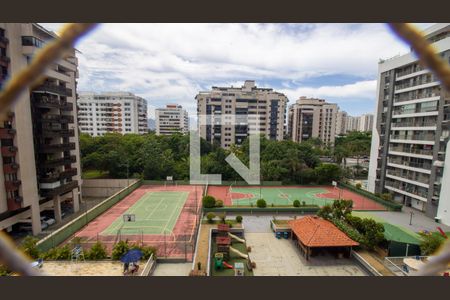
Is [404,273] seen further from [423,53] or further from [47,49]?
[47,49]

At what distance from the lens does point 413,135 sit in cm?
1902

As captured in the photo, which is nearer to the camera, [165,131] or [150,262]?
[150,262]

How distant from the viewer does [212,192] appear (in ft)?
74.9

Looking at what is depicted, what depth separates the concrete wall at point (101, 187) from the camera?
23.3 m

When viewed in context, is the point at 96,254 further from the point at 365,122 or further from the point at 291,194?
the point at 365,122

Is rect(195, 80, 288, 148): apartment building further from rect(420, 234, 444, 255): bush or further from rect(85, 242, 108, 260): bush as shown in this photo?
rect(420, 234, 444, 255): bush

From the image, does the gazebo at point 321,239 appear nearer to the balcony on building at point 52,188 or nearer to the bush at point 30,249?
the bush at point 30,249

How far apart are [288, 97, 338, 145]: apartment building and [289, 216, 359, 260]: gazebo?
47.7 metres

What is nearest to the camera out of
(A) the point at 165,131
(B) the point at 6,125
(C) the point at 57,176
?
(B) the point at 6,125

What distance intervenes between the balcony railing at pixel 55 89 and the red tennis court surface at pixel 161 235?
9.16m

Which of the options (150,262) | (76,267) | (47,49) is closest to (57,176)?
(76,267)

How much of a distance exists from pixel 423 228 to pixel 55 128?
26081 mm

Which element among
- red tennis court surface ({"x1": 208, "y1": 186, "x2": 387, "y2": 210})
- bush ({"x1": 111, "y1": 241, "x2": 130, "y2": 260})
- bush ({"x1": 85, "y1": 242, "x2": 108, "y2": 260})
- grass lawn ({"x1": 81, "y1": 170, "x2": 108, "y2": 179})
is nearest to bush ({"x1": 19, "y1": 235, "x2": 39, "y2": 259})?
bush ({"x1": 85, "y1": 242, "x2": 108, "y2": 260})

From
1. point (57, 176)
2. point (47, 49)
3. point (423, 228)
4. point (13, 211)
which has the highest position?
point (47, 49)
